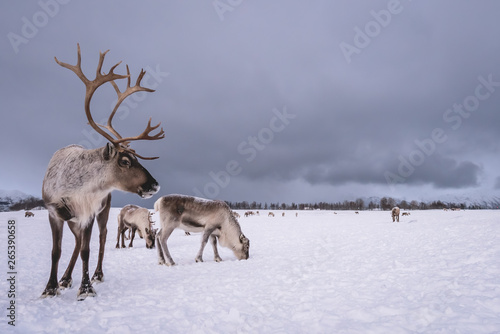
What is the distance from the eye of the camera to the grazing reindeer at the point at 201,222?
27.3ft

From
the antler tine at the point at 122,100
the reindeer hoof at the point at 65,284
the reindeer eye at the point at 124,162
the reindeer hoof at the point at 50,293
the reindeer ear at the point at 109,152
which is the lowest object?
the reindeer hoof at the point at 65,284

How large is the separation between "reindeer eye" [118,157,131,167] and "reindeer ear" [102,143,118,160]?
18 cm

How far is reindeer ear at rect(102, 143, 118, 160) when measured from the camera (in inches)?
194

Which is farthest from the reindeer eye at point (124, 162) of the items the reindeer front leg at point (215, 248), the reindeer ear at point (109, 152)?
the reindeer front leg at point (215, 248)

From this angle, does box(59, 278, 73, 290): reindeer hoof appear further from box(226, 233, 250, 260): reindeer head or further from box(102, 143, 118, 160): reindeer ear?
box(226, 233, 250, 260): reindeer head

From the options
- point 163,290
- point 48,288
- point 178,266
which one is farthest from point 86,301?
point 178,266

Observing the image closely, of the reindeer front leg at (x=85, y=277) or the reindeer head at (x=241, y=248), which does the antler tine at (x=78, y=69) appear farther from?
the reindeer head at (x=241, y=248)

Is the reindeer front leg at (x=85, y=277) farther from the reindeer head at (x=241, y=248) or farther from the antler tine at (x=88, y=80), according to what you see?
the reindeer head at (x=241, y=248)

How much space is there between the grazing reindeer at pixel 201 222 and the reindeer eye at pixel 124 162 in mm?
3676

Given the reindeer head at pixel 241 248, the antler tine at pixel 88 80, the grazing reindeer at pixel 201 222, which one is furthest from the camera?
the reindeer head at pixel 241 248

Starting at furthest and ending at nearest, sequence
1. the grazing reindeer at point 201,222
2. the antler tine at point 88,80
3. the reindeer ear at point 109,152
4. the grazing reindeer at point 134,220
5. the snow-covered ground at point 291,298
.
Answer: the grazing reindeer at point 134,220
the grazing reindeer at point 201,222
the antler tine at point 88,80
the reindeer ear at point 109,152
the snow-covered ground at point 291,298

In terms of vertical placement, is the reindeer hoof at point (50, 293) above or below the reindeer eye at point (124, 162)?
below

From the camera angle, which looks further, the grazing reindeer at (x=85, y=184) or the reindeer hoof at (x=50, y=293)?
the grazing reindeer at (x=85, y=184)

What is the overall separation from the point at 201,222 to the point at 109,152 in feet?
14.7
